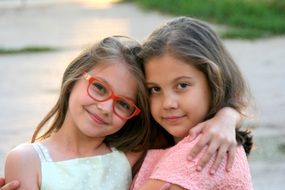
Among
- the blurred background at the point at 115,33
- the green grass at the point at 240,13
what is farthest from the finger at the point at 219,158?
the green grass at the point at 240,13

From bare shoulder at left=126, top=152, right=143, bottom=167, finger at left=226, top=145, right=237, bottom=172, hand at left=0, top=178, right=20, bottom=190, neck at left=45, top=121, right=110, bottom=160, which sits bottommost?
bare shoulder at left=126, top=152, right=143, bottom=167

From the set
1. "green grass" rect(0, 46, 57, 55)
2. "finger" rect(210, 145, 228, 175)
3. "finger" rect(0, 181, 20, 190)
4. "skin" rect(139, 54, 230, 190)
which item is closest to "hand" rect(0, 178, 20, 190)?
"finger" rect(0, 181, 20, 190)

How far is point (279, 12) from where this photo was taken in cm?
1355

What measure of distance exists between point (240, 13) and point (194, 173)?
11257mm

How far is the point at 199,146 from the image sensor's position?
2.46 m

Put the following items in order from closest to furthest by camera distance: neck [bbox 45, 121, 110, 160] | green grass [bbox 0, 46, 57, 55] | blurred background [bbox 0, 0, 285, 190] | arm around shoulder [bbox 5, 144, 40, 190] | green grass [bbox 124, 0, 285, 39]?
1. arm around shoulder [bbox 5, 144, 40, 190]
2. neck [bbox 45, 121, 110, 160]
3. blurred background [bbox 0, 0, 285, 190]
4. green grass [bbox 0, 46, 57, 55]
5. green grass [bbox 124, 0, 285, 39]

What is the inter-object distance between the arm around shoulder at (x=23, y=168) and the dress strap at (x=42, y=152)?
25 millimetres

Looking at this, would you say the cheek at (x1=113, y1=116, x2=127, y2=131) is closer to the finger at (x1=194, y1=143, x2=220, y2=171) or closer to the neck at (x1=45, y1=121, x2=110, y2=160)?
the neck at (x1=45, y1=121, x2=110, y2=160)

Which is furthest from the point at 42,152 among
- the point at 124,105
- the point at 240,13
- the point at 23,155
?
the point at 240,13

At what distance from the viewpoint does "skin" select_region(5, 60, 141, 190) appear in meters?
2.64

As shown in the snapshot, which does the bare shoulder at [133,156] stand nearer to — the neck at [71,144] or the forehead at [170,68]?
the neck at [71,144]

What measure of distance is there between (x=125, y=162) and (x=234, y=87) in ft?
1.59

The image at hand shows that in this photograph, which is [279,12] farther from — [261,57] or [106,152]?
[106,152]

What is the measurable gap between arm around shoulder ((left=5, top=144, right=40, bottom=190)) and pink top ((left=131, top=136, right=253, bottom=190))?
15.5 inches
